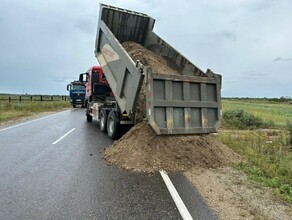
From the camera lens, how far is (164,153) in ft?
25.0

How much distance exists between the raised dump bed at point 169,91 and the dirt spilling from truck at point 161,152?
0.32 metres

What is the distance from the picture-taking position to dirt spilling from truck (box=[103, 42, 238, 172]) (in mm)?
7309

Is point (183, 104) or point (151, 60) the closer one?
point (183, 104)

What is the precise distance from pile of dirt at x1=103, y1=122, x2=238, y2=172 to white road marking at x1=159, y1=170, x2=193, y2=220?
25.6 inches

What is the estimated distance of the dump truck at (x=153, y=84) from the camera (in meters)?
7.66

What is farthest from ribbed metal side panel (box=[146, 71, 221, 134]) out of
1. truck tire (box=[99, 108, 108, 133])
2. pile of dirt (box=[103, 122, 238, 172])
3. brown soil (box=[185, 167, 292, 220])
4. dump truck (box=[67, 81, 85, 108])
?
dump truck (box=[67, 81, 85, 108])

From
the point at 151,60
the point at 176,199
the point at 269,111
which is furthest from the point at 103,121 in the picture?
the point at 269,111

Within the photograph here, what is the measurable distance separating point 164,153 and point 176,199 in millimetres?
2534

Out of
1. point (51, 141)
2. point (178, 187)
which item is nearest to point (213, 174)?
point (178, 187)

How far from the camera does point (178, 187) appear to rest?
579 cm

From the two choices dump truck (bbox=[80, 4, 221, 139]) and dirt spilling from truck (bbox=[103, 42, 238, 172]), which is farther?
dump truck (bbox=[80, 4, 221, 139])

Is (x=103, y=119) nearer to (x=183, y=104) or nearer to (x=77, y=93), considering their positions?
(x=183, y=104)

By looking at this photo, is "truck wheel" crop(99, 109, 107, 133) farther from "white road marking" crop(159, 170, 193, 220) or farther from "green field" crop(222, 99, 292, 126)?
"green field" crop(222, 99, 292, 126)

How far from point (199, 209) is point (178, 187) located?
1144 mm
